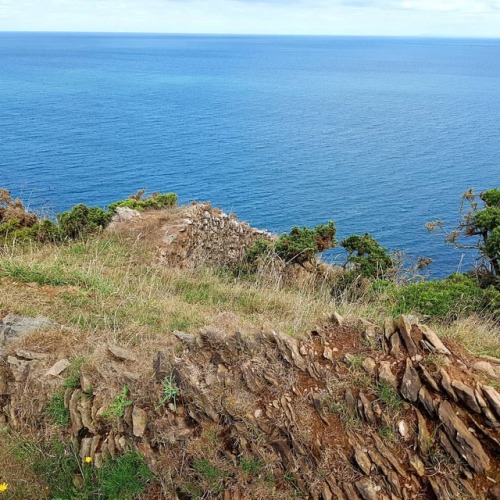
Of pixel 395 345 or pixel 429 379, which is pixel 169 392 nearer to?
pixel 395 345

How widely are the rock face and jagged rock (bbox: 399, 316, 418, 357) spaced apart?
1 centimetres

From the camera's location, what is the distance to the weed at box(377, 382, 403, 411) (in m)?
6.32

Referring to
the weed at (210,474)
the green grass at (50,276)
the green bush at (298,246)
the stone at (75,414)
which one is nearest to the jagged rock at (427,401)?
the weed at (210,474)

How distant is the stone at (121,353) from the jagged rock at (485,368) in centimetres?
481

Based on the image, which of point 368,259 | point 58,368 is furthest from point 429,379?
point 368,259

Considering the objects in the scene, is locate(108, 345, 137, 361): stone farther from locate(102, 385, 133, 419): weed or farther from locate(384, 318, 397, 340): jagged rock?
locate(384, 318, 397, 340): jagged rock

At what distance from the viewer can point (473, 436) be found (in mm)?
5910

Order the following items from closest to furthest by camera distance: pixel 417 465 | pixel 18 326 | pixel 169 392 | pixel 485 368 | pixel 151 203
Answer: pixel 417 465 → pixel 485 368 → pixel 169 392 → pixel 18 326 → pixel 151 203

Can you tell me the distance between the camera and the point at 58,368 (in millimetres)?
7863

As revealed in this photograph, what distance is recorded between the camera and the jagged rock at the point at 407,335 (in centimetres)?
672

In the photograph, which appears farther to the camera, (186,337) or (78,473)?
(186,337)

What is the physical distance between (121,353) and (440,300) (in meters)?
7.03

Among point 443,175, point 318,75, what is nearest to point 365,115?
point 443,175

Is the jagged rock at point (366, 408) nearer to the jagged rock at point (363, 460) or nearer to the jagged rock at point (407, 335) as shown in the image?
the jagged rock at point (363, 460)
